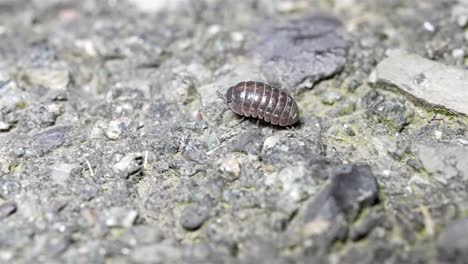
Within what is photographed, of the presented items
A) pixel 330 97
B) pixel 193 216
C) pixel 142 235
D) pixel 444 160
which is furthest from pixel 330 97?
pixel 142 235

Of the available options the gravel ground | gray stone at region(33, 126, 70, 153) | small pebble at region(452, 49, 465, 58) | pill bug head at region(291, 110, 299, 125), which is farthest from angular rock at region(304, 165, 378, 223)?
gray stone at region(33, 126, 70, 153)

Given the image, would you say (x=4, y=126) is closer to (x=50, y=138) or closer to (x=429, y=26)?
(x=50, y=138)

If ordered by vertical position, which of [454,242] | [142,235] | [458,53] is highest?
[458,53]

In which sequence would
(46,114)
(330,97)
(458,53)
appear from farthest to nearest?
(458,53)
(330,97)
(46,114)

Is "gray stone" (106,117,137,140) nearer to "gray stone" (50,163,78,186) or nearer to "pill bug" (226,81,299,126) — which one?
"gray stone" (50,163,78,186)

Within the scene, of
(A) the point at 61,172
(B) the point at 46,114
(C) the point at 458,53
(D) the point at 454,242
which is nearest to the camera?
(D) the point at 454,242

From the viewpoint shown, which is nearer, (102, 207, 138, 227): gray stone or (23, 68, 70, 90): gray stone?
(102, 207, 138, 227): gray stone

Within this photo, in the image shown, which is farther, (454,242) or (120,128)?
(120,128)

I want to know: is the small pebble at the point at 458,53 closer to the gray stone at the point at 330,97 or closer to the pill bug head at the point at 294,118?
the gray stone at the point at 330,97
